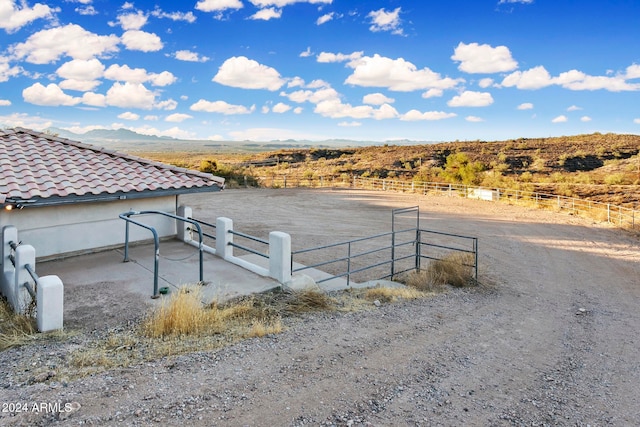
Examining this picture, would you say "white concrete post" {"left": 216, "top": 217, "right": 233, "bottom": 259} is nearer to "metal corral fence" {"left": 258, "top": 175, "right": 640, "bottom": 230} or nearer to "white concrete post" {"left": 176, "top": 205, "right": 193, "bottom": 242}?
"white concrete post" {"left": 176, "top": 205, "right": 193, "bottom": 242}

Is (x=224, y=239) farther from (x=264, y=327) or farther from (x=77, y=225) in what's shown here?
(x=264, y=327)

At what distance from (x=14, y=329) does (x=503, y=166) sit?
5456 centimetres

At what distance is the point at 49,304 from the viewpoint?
6.14 m

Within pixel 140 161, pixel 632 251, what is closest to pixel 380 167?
pixel 632 251

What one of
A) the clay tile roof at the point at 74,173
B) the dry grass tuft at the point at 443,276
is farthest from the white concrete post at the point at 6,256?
the dry grass tuft at the point at 443,276

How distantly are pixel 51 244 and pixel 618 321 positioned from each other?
1234 centimetres

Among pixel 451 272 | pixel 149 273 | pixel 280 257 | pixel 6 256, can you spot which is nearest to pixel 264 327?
pixel 280 257

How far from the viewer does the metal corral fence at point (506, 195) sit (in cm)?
2429

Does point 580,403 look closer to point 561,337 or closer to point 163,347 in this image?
point 561,337

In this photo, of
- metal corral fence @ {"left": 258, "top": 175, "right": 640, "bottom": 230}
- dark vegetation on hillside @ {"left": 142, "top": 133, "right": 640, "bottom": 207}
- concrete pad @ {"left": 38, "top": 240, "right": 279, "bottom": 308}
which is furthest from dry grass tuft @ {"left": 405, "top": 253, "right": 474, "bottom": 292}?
dark vegetation on hillside @ {"left": 142, "top": 133, "right": 640, "bottom": 207}

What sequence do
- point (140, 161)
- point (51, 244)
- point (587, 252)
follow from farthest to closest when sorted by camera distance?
point (587, 252) → point (140, 161) → point (51, 244)

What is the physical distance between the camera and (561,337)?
7789mm

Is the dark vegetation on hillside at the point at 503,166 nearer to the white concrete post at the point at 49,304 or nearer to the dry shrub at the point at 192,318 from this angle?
the dry shrub at the point at 192,318

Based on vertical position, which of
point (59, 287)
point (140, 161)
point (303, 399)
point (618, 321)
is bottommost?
point (618, 321)
